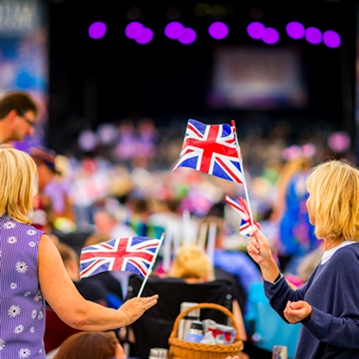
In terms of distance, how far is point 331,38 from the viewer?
15703 millimetres

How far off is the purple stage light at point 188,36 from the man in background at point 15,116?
43.9 ft

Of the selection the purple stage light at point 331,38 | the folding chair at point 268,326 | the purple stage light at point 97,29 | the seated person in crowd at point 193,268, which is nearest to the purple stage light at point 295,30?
the purple stage light at point 331,38

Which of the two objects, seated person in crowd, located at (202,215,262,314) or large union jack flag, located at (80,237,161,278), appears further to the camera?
seated person in crowd, located at (202,215,262,314)

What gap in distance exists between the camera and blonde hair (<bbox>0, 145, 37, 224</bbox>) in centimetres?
255

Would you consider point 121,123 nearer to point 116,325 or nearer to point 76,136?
point 76,136

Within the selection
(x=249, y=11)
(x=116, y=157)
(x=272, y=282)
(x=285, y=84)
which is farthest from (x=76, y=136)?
(x=272, y=282)

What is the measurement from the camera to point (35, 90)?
47.6ft

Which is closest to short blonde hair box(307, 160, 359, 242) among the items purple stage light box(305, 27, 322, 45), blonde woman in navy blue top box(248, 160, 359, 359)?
blonde woman in navy blue top box(248, 160, 359, 359)

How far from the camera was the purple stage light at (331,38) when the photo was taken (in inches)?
615

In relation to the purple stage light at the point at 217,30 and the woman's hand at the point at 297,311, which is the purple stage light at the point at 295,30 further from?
the woman's hand at the point at 297,311

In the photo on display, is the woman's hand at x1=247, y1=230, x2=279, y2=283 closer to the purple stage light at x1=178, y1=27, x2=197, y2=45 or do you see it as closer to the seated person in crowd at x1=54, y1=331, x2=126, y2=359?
the seated person in crowd at x1=54, y1=331, x2=126, y2=359

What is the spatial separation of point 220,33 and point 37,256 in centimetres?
1548

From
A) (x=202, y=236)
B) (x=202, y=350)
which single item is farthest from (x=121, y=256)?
(x=202, y=236)

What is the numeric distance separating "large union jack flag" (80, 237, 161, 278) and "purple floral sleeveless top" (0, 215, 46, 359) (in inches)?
19.0
